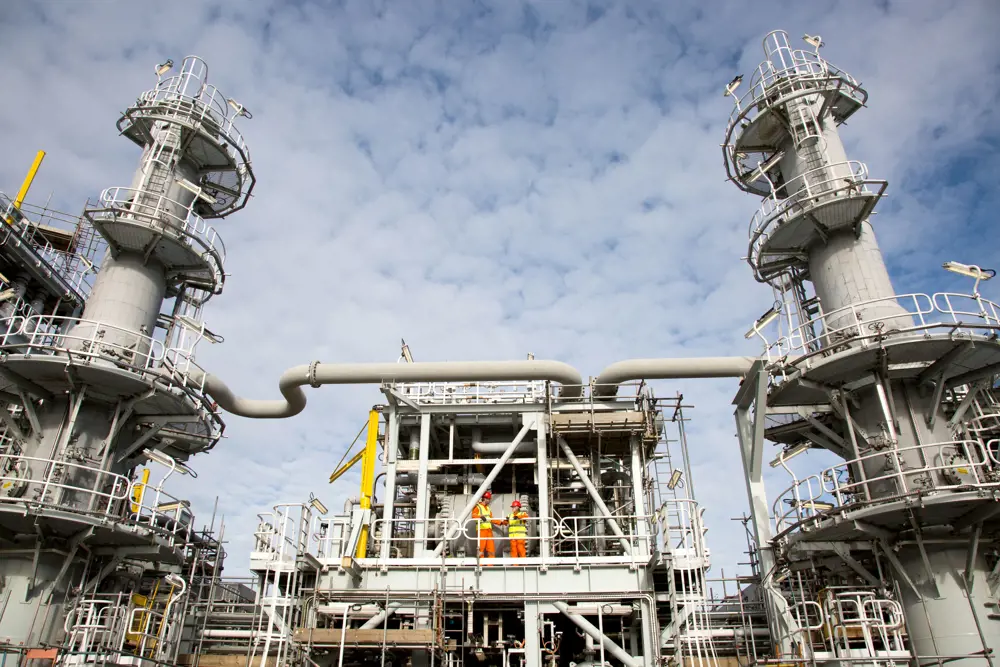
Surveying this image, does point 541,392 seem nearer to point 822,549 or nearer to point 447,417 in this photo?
point 447,417

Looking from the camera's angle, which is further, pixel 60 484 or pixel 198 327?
pixel 198 327

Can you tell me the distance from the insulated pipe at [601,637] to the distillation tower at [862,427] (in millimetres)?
3203

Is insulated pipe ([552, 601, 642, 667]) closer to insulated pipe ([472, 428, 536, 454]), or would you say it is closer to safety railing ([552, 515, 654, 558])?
safety railing ([552, 515, 654, 558])

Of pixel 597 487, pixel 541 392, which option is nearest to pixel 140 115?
pixel 541 392

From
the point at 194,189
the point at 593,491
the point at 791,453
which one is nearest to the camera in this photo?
the point at 593,491

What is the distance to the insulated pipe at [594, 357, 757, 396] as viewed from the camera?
21.0 metres

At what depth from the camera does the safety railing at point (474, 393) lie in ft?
70.8

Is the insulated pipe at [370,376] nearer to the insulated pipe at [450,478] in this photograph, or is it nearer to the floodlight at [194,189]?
the insulated pipe at [450,478]

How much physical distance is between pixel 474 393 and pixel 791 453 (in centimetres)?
1112

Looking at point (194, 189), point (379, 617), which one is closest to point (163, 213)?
point (194, 189)

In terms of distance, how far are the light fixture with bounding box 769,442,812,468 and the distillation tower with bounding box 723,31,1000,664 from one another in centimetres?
289

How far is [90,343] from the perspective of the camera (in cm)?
1658

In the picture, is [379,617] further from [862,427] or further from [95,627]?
[862,427]

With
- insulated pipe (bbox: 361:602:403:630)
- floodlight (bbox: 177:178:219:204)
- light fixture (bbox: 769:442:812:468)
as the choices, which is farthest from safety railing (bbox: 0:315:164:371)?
light fixture (bbox: 769:442:812:468)
